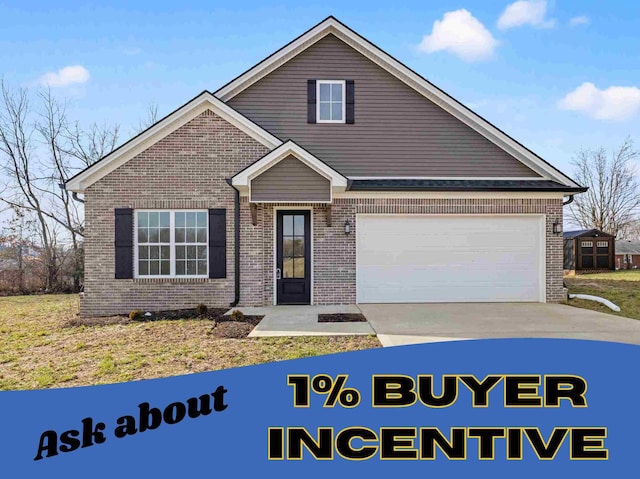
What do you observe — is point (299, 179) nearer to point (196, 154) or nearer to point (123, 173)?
point (196, 154)

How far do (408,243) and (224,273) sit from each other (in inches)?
191

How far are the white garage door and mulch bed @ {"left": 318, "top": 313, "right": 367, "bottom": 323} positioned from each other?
182 centimetres

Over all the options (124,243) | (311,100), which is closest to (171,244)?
(124,243)

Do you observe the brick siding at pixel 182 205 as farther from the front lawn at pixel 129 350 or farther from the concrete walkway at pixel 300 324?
the front lawn at pixel 129 350

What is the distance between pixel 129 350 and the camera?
6480 mm

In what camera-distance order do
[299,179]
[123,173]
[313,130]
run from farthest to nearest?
[313,130]
[123,173]
[299,179]

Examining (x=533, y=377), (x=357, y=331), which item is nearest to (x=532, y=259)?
(x=357, y=331)

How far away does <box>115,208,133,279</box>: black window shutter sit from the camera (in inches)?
394

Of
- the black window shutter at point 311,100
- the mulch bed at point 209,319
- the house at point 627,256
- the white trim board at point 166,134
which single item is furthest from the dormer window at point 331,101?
the house at point 627,256

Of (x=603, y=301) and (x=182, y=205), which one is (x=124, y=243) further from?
(x=603, y=301)

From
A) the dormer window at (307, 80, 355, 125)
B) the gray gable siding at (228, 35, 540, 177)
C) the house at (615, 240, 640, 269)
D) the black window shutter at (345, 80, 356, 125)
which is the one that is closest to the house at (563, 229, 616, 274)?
the house at (615, 240, 640, 269)

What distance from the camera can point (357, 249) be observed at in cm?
1070

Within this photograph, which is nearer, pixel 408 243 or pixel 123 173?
pixel 123 173

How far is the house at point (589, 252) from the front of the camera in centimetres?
2345
